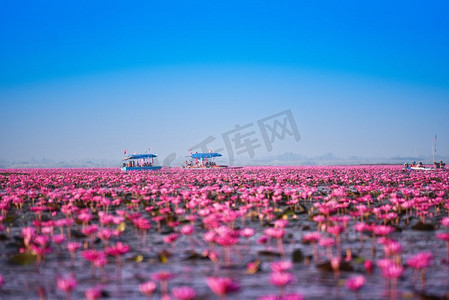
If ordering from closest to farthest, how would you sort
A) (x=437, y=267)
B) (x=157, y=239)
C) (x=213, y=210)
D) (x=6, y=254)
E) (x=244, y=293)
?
(x=244, y=293)
(x=437, y=267)
(x=6, y=254)
(x=157, y=239)
(x=213, y=210)

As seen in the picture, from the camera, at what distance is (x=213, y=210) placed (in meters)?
7.22

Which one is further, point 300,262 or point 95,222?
point 95,222

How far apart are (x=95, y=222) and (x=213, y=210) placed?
9.59 feet

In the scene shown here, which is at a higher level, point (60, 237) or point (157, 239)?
point (60, 237)

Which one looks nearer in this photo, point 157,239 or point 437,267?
point 437,267

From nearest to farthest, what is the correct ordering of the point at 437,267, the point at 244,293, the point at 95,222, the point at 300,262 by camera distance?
1. the point at 244,293
2. the point at 437,267
3. the point at 300,262
4. the point at 95,222

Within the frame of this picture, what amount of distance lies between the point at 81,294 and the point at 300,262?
2772mm

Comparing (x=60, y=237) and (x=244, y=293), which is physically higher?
(x=60, y=237)

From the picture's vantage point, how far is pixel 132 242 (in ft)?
19.0

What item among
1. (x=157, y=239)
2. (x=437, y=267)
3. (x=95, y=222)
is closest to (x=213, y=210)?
(x=157, y=239)

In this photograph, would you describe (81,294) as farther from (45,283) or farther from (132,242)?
(132,242)

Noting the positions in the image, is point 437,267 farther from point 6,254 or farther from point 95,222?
point 95,222

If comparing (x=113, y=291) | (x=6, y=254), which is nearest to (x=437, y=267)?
(x=113, y=291)

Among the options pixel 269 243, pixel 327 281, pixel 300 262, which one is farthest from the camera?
pixel 269 243
